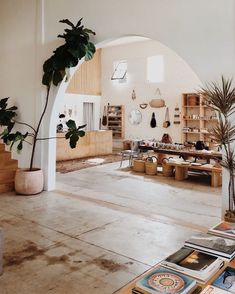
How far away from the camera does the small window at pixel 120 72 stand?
13.1 m

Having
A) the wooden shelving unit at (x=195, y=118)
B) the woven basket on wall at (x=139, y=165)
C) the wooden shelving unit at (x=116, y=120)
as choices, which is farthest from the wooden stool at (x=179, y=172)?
the wooden shelving unit at (x=116, y=120)

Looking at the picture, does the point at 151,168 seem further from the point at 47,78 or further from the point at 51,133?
the point at 47,78

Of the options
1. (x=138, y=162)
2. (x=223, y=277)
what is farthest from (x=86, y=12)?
(x=223, y=277)

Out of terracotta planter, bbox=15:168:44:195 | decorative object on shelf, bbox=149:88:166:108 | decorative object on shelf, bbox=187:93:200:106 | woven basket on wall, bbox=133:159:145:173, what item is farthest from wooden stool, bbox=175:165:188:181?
decorative object on shelf, bbox=149:88:166:108

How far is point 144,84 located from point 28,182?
8.03 meters

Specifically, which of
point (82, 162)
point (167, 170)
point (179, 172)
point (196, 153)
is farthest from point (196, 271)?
point (82, 162)

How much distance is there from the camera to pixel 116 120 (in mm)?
13438

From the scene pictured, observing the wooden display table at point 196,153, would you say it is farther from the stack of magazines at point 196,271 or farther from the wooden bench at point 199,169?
the stack of magazines at point 196,271

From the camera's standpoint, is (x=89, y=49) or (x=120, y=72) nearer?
(x=89, y=49)

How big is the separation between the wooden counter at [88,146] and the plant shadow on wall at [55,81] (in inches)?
145

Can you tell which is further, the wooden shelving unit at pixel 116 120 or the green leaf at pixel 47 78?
the wooden shelving unit at pixel 116 120

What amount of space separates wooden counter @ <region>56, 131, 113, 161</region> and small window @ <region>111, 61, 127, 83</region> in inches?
107

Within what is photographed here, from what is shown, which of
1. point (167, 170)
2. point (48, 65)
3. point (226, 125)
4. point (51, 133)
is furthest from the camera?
point (167, 170)

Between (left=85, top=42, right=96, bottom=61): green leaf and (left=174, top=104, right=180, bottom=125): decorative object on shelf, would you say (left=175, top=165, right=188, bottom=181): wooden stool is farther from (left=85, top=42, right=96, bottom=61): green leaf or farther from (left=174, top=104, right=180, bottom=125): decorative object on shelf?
(left=174, top=104, right=180, bottom=125): decorative object on shelf
